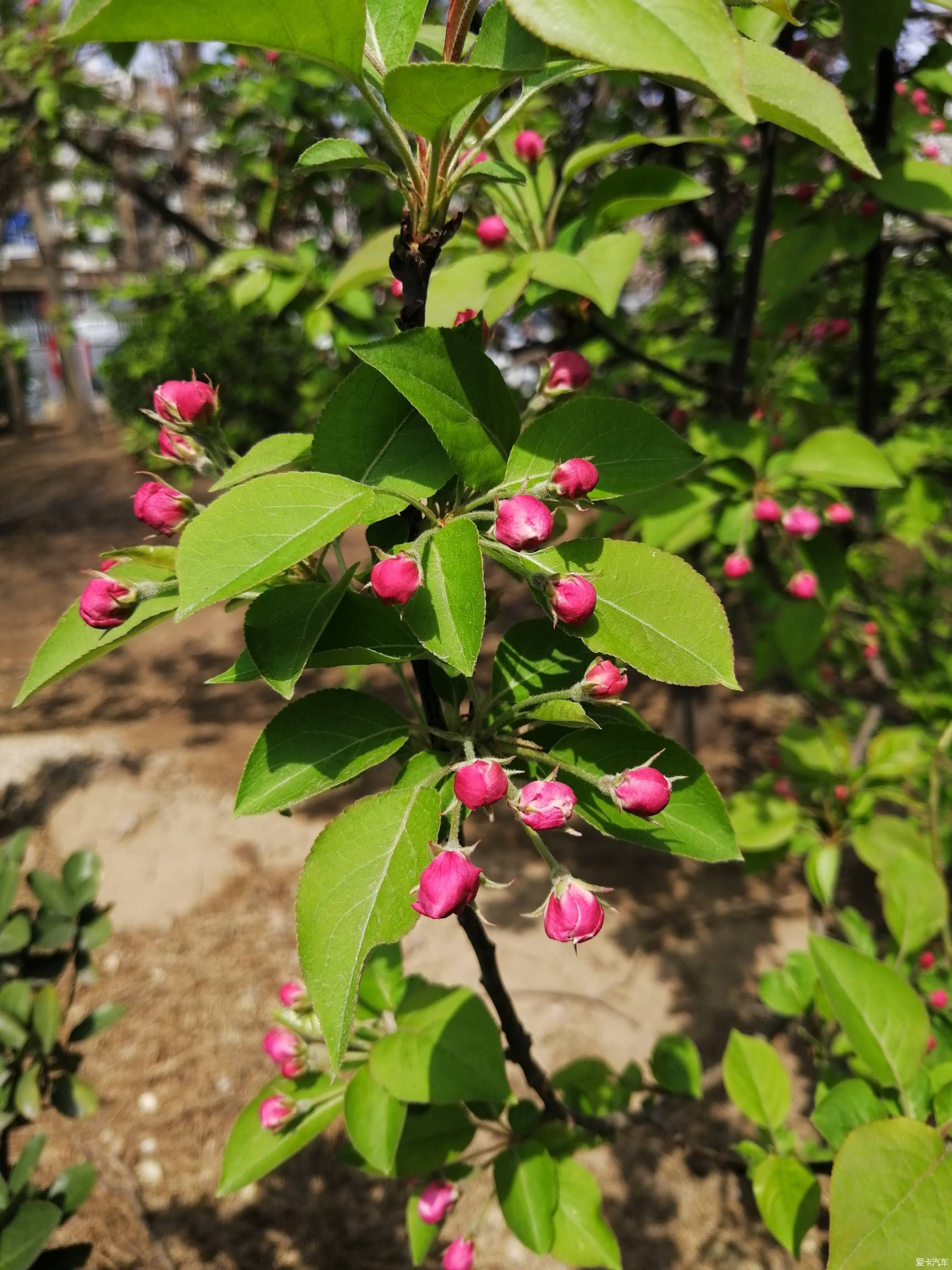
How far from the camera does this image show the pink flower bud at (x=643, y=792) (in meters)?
0.75

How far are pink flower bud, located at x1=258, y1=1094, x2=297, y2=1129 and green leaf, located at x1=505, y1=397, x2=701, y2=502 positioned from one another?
983mm

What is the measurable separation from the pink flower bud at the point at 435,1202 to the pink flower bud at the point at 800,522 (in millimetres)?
1416

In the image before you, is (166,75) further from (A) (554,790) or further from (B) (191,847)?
(A) (554,790)

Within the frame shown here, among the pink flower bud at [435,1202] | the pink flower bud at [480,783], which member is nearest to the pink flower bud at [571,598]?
the pink flower bud at [480,783]


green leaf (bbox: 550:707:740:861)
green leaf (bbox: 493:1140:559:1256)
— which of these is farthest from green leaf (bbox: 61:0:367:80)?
green leaf (bbox: 493:1140:559:1256)

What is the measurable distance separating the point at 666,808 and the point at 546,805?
0.17m

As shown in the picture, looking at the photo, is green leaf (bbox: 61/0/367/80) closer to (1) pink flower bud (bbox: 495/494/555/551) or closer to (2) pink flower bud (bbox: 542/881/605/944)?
(1) pink flower bud (bbox: 495/494/555/551)

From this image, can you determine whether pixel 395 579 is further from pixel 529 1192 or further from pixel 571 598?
pixel 529 1192

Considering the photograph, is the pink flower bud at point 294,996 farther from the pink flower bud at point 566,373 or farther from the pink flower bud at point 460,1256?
the pink flower bud at point 566,373

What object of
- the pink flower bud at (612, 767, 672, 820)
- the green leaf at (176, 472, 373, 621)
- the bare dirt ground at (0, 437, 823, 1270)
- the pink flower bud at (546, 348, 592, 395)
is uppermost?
the pink flower bud at (546, 348, 592, 395)

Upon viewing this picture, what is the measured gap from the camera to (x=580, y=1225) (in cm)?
127

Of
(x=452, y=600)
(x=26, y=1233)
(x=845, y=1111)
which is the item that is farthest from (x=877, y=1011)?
(x=26, y=1233)

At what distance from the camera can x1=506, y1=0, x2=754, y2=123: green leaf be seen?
458 mm

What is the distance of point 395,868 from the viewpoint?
740 mm
